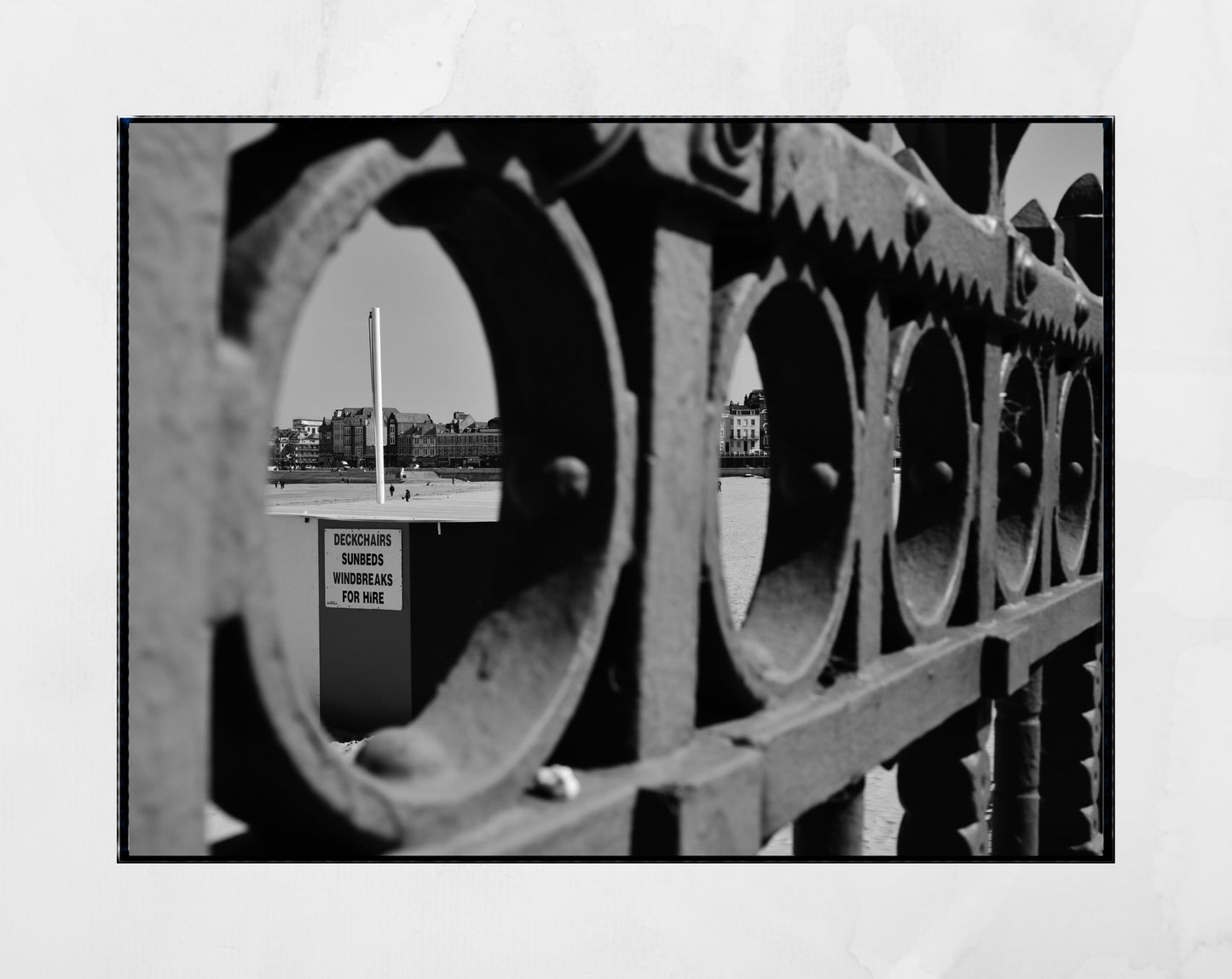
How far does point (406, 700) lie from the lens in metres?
7.09

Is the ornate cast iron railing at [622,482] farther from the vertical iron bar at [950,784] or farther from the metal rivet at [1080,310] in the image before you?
the metal rivet at [1080,310]

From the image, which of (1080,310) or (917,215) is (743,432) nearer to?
(1080,310)

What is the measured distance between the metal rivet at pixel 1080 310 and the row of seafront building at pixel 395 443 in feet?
19.0

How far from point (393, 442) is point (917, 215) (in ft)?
36.2

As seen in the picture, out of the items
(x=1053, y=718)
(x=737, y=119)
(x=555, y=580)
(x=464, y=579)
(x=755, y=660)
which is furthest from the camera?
(x=464, y=579)

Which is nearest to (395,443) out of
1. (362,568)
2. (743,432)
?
(362,568)

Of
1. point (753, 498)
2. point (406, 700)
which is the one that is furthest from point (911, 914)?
point (753, 498)

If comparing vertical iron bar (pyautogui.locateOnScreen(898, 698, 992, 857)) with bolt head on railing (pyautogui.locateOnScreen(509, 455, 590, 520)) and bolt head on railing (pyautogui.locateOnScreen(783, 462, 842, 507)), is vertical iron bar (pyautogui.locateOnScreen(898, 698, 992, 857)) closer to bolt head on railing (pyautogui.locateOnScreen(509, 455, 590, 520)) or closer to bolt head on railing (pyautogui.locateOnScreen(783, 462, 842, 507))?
bolt head on railing (pyautogui.locateOnScreen(783, 462, 842, 507))

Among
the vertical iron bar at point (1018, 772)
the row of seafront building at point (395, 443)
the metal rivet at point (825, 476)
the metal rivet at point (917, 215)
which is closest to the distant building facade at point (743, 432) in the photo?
the vertical iron bar at point (1018, 772)

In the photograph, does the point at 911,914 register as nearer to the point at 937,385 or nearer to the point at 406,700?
the point at 937,385

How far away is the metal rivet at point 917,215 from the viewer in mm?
1958

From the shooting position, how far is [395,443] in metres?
12.6
